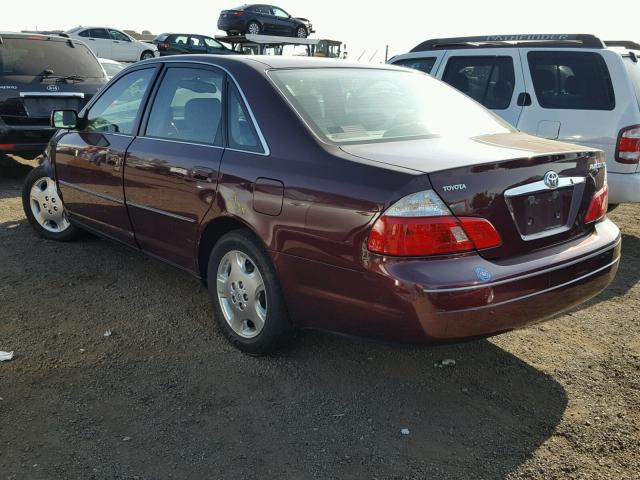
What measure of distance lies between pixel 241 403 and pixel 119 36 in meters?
25.2

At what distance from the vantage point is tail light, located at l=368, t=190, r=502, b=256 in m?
2.56

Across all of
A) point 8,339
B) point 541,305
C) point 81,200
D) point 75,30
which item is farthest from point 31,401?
point 75,30

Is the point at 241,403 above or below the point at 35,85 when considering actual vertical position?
below

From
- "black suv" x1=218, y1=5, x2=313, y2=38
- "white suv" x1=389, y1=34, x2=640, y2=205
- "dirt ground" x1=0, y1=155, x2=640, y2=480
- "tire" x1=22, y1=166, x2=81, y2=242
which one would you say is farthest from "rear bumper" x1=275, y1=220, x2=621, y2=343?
"black suv" x1=218, y1=5, x2=313, y2=38

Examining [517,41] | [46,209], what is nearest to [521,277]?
[46,209]

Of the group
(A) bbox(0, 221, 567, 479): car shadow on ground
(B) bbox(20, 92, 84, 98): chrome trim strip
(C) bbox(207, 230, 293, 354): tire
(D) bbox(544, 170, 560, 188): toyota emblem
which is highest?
(D) bbox(544, 170, 560, 188): toyota emblem

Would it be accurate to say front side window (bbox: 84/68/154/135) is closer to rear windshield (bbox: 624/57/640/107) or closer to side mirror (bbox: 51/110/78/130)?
side mirror (bbox: 51/110/78/130)

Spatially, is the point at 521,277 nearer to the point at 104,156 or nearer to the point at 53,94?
the point at 104,156

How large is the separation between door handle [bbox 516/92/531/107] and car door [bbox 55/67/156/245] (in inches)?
154

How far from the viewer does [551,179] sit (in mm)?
2873

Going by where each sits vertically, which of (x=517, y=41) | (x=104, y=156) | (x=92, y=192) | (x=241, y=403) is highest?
(x=517, y=41)

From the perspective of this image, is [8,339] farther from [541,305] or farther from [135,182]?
[541,305]

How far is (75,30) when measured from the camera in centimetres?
2423

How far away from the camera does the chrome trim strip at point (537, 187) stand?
108 inches
